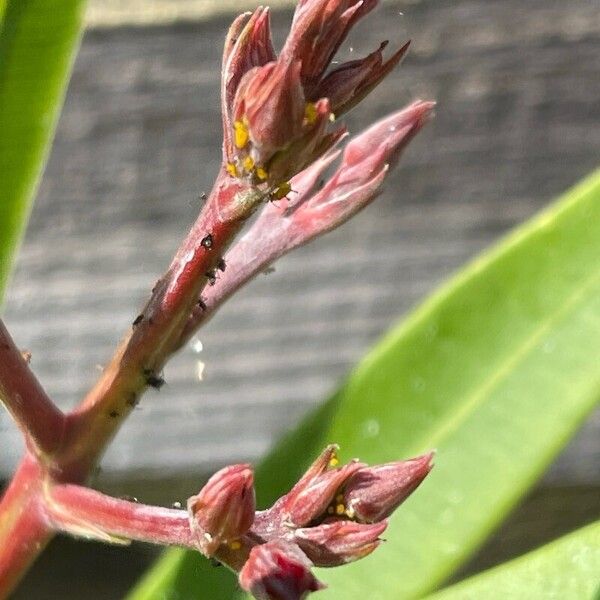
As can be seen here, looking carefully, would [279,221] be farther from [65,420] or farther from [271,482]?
[271,482]

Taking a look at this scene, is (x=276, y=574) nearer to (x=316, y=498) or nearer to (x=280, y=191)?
(x=316, y=498)

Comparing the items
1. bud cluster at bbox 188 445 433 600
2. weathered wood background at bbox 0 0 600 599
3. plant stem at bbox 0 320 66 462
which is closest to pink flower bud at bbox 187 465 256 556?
bud cluster at bbox 188 445 433 600

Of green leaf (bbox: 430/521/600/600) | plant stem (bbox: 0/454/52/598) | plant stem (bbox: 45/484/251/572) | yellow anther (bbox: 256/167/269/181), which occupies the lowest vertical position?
green leaf (bbox: 430/521/600/600)

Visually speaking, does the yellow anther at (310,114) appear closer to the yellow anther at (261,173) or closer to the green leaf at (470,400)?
the yellow anther at (261,173)

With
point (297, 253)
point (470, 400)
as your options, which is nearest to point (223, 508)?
point (470, 400)

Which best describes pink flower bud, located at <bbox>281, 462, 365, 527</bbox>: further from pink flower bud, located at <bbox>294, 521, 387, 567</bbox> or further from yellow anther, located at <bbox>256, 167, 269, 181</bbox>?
yellow anther, located at <bbox>256, 167, 269, 181</bbox>

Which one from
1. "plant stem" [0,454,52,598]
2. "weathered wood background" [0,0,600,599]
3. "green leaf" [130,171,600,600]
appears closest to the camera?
"plant stem" [0,454,52,598]

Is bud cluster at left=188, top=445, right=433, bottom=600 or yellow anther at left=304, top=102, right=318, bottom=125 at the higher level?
yellow anther at left=304, top=102, right=318, bottom=125
